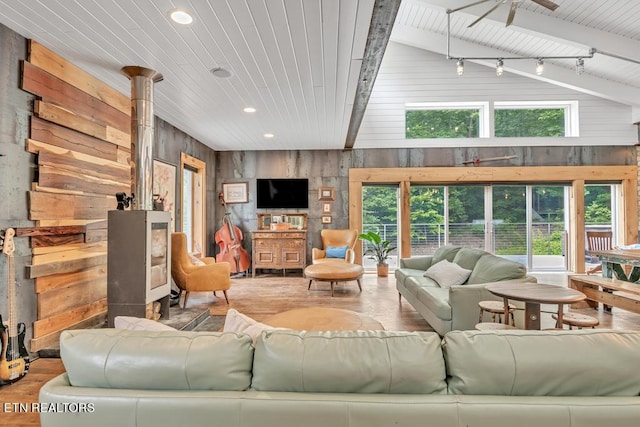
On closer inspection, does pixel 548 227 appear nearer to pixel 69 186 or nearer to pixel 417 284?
pixel 417 284

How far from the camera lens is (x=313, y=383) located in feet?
3.31

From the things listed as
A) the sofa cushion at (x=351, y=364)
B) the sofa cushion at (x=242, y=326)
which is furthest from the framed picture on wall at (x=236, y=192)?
the sofa cushion at (x=351, y=364)

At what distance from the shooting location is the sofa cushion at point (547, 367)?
98 cm

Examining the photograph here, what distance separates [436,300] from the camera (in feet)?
10.0

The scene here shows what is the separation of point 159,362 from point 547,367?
1183mm

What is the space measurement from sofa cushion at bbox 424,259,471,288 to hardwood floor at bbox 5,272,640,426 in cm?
50

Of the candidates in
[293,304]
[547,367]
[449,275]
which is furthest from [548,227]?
[547,367]

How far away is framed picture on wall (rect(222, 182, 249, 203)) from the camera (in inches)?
273

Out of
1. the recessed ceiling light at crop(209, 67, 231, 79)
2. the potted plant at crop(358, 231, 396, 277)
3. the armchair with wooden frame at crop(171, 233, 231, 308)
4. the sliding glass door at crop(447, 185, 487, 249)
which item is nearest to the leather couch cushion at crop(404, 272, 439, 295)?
the potted plant at crop(358, 231, 396, 277)

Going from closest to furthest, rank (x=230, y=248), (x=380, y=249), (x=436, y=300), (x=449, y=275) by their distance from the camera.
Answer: (x=436, y=300) → (x=449, y=275) → (x=230, y=248) → (x=380, y=249)

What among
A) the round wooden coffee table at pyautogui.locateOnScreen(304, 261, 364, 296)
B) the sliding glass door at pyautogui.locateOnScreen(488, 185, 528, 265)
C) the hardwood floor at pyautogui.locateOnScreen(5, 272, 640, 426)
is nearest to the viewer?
the hardwood floor at pyautogui.locateOnScreen(5, 272, 640, 426)

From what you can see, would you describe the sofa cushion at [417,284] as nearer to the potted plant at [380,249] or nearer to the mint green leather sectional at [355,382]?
the potted plant at [380,249]

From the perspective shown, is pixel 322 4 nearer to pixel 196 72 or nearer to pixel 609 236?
pixel 196 72

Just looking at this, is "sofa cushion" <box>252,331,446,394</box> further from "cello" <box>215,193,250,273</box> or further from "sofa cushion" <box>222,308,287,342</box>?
"cello" <box>215,193,250,273</box>
